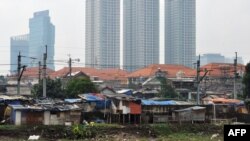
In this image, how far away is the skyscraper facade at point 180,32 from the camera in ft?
354

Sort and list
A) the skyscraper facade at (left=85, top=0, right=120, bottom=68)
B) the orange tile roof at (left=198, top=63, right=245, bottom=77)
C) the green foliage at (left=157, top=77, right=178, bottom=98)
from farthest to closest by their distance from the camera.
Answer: the skyscraper facade at (left=85, top=0, right=120, bottom=68) < the orange tile roof at (left=198, top=63, right=245, bottom=77) < the green foliage at (left=157, top=77, right=178, bottom=98)

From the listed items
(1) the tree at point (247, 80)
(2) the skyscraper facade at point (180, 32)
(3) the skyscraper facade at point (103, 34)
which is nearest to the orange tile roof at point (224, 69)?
(2) the skyscraper facade at point (180, 32)

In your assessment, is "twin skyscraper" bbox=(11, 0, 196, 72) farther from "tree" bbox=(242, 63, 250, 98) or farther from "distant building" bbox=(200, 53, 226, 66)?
"distant building" bbox=(200, 53, 226, 66)

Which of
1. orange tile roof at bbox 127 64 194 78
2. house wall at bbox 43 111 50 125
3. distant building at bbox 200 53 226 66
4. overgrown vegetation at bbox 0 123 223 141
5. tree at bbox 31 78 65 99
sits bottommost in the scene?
overgrown vegetation at bbox 0 123 223 141

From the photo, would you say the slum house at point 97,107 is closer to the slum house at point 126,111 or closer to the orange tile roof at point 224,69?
the slum house at point 126,111

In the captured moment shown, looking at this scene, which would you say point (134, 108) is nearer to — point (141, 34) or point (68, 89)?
point (68, 89)

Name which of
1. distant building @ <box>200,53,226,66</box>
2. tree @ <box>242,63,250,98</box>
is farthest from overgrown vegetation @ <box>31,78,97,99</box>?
distant building @ <box>200,53,226,66</box>

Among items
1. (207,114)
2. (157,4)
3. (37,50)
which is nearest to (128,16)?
(157,4)

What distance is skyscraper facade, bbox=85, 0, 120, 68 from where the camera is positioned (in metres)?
117

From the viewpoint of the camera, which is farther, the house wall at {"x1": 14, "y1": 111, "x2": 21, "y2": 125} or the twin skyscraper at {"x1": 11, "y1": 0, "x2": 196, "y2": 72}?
the twin skyscraper at {"x1": 11, "y1": 0, "x2": 196, "y2": 72}

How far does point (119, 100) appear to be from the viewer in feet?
125

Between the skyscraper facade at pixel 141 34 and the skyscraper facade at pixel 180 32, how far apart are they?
3.62 metres

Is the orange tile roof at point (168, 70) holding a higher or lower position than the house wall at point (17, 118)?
higher

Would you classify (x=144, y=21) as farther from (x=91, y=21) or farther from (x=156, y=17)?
(x=91, y=21)
